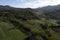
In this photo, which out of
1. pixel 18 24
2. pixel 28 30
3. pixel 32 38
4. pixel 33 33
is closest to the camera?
pixel 32 38

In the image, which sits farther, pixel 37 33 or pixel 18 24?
pixel 18 24

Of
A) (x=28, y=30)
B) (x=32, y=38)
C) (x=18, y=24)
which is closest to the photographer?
(x=32, y=38)

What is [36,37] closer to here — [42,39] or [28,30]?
[42,39]

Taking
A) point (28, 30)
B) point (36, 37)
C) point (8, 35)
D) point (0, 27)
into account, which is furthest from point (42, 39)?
point (0, 27)

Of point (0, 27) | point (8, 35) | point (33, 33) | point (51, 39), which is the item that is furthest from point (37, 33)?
point (0, 27)

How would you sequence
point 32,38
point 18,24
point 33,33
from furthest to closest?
1. point 18,24
2. point 33,33
3. point 32,38

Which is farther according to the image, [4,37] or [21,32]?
[21,32]

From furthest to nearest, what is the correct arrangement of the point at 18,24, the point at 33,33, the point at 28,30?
the point at 18,24
the point at 28,30
the point at 33,33

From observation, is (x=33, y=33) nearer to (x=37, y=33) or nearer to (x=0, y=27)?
(x=37, y=33)
